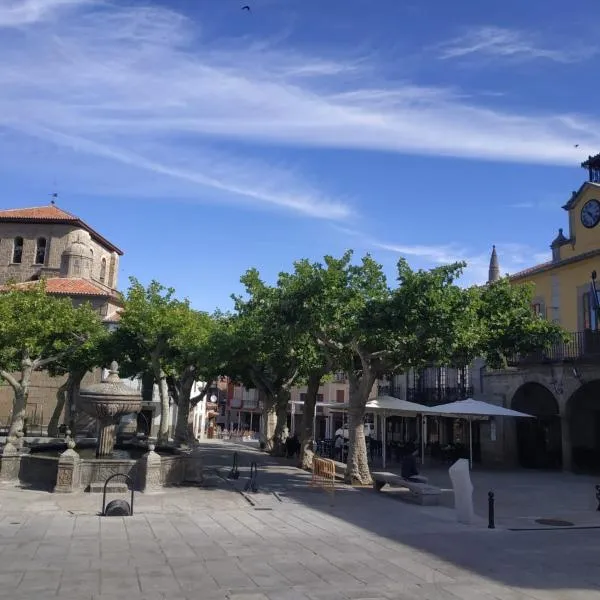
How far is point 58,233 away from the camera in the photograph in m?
46.8

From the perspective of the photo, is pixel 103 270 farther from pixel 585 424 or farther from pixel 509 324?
pixel 509 324

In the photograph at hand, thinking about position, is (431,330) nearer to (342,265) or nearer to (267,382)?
(342,265)

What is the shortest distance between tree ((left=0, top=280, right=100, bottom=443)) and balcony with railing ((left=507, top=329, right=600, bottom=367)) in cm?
1853

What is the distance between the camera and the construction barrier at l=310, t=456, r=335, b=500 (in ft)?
55.8

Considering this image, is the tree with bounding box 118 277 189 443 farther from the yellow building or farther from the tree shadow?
the yellow building

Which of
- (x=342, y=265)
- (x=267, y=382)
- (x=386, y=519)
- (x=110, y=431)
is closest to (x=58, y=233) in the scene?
(x=267, y=382)

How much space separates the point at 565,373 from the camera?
24.6 metres

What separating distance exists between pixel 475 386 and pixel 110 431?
60.8ft

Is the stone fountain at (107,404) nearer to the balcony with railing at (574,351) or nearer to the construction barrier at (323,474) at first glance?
the construction barrier at (323,474)

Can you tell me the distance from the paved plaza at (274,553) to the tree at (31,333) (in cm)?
981

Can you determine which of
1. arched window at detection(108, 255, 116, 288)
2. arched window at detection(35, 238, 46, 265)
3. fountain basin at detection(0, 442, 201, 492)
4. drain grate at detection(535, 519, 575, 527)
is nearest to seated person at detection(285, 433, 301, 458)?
fountain basin at detection(0, 442, 201, 492)

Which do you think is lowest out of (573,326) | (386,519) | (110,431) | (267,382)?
(386,519)

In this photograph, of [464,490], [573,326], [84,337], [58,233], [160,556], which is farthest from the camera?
[58,233]

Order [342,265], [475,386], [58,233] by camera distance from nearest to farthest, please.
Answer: [342,265], [475,386], [58,233]
